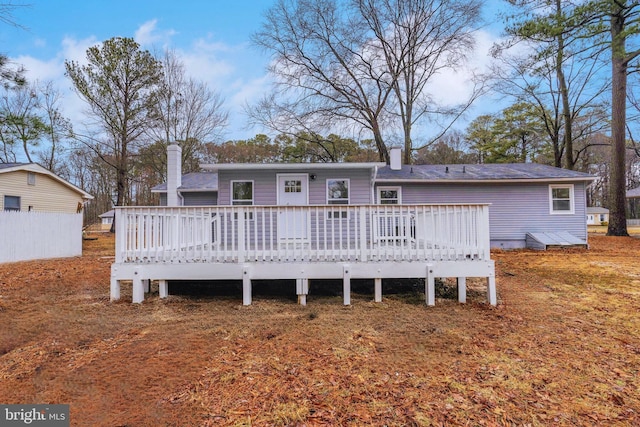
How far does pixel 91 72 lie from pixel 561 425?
25440 mm

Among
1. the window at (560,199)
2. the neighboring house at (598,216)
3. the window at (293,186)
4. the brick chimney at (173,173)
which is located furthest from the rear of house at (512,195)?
the neighboring house at (598,216)

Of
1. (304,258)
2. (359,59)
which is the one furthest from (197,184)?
(359,59)

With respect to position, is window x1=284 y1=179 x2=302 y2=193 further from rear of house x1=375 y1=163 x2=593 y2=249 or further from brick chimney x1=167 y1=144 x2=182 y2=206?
rear of house x1=375 y1=163 x2=593 y2=249

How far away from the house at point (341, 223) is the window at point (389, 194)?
4 centimetres

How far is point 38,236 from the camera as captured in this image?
36.3 feet

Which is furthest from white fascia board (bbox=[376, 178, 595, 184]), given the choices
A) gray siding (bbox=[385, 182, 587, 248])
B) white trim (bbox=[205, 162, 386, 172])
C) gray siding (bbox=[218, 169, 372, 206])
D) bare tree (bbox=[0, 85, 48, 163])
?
bare tree (bbox=[0, 85, 48, 163])

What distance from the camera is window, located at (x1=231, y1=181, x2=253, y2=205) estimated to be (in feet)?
29.5

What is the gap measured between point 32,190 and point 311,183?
538 inches

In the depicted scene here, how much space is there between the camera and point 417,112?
68.4 feet

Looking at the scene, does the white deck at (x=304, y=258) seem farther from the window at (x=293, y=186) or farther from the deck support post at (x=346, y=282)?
the window at (x=293, y=186)

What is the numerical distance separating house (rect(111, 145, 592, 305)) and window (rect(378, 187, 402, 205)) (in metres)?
0.04

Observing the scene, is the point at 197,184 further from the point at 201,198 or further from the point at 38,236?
the point at 38,236

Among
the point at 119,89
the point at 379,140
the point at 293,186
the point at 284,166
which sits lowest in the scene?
the point at 293,186

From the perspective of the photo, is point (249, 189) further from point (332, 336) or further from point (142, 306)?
point (332, 336)
